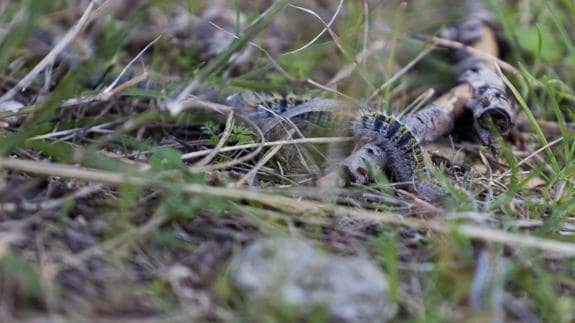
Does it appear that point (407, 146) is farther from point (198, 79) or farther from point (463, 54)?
point (463, 54)

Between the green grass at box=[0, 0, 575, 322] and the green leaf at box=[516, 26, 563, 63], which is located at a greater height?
the green leaf at box=[516, 26, 563, 63]

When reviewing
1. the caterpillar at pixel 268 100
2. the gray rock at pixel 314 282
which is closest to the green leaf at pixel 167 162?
the gray rock at pixel 314 282

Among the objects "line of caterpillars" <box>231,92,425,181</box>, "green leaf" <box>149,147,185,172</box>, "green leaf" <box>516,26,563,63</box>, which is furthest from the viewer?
"green leaf" <box>516,26,563,63</box>

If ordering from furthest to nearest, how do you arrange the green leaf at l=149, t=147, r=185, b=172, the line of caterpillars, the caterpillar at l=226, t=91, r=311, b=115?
the caterpillar at l=226, t=91, r=311, b=115, the line of caterpillars, the green leaf at l=149, t=147, r=185, b=172

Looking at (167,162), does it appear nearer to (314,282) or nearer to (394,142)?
(314,282)

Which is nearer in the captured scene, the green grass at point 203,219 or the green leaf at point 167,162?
the green grass at point 203,219

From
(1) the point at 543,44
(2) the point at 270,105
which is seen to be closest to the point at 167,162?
(2) the point at 270,105

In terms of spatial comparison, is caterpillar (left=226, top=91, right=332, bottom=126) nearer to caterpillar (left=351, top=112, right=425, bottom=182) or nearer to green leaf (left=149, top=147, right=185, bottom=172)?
caterpillar (left=351, top=112, right=425, bottom=182)

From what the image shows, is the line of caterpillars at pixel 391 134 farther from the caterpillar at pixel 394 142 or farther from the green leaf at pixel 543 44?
the green leaf at pixel 543 44

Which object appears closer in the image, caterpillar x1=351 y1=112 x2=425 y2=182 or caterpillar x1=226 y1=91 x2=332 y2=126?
caterpillar x1=351 y1=112 x2=425 y2=182

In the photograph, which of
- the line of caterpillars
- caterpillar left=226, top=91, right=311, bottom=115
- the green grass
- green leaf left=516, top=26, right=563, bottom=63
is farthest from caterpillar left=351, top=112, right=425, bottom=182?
green leaf left=516, top=26, right=563, bottom=63
